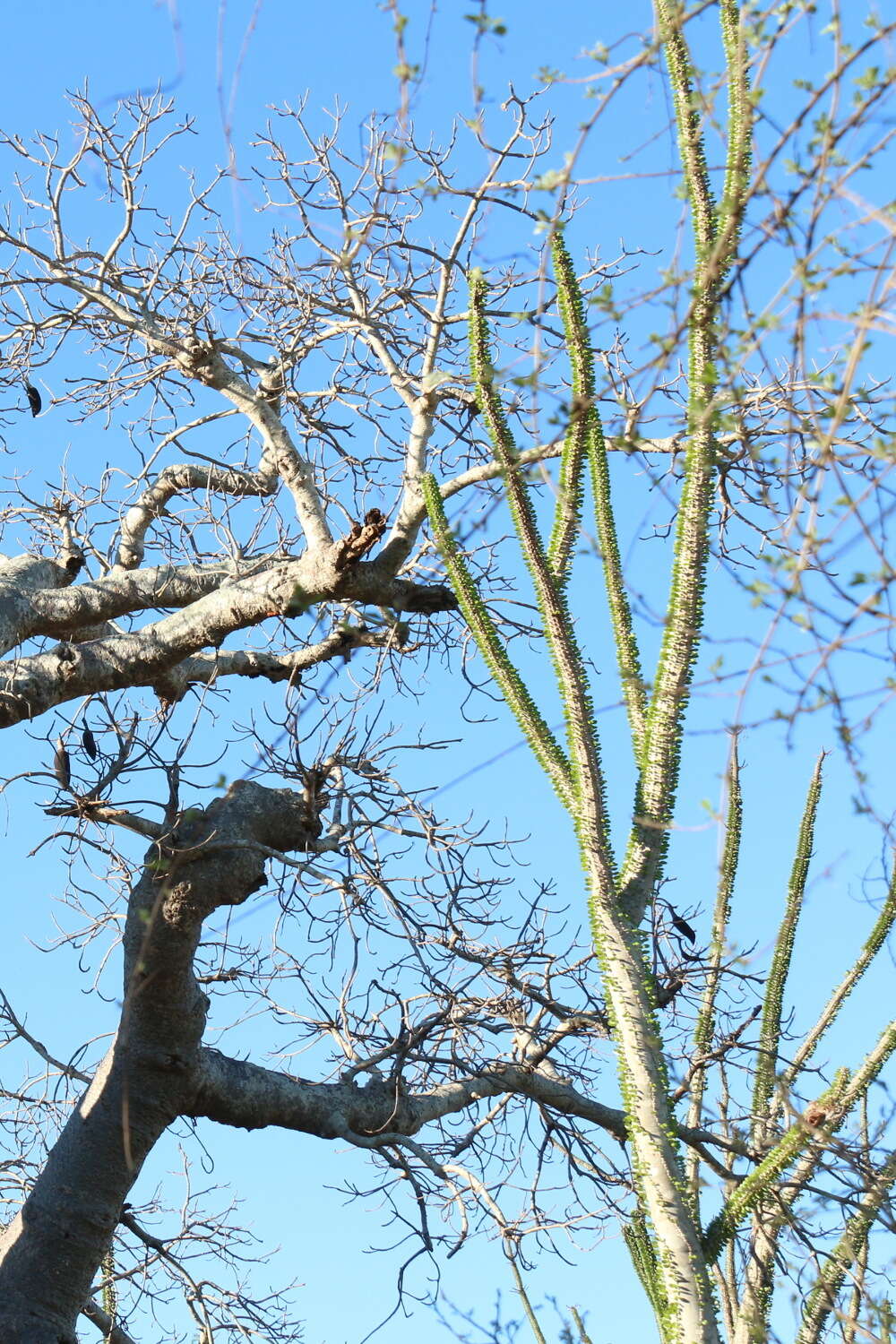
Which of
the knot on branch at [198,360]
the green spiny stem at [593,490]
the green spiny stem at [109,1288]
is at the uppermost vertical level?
the knot on branch at [198,360]

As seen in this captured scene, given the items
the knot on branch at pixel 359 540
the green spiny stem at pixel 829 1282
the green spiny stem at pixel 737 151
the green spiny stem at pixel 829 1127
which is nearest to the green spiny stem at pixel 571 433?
the green spiny stem at pixel 737 151

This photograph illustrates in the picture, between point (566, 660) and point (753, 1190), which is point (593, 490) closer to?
point (566, 660)

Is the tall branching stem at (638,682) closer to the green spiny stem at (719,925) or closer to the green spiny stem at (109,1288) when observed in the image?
the green spiny stem at (719,925)

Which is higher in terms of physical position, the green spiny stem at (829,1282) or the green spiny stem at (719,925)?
the green spiny stem at (719,925)

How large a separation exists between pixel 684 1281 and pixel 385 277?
15.0ft

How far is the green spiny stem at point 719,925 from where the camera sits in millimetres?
5070

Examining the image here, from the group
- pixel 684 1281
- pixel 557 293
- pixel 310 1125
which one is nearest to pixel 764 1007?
pixel 310 1125

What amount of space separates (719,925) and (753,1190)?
168cm

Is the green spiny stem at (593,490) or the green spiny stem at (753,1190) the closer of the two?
the green spiny stem at (753,1190)

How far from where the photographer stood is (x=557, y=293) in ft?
12.9

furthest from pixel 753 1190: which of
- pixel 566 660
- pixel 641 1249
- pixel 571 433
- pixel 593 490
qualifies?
pixel 571 433

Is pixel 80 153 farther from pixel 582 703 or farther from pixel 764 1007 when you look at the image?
pixel 764 1007

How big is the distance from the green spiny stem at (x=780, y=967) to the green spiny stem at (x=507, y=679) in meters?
1.72

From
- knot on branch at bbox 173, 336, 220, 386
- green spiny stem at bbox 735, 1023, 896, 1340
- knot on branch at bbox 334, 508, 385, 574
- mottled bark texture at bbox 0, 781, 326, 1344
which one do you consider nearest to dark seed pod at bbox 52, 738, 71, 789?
mottled bark texture at bbox 0, 781, 326, 1344
